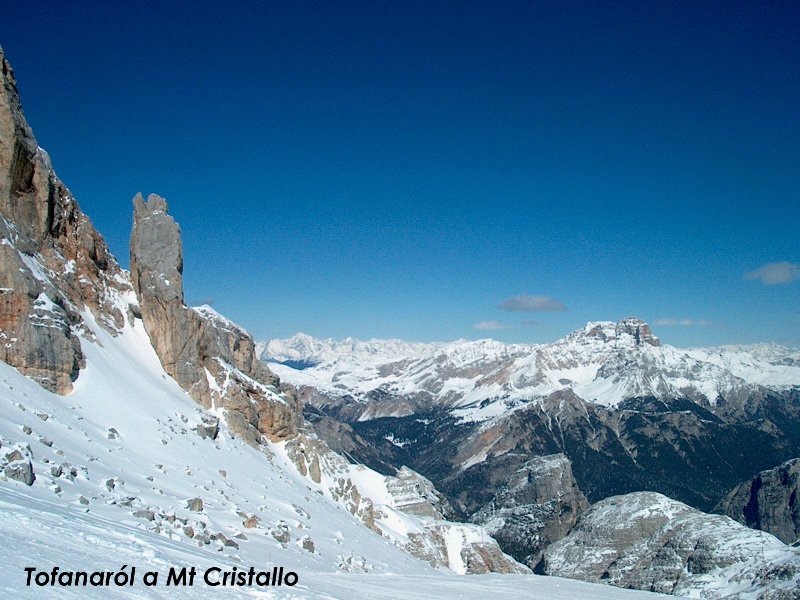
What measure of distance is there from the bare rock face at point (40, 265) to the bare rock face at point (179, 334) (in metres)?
5.00

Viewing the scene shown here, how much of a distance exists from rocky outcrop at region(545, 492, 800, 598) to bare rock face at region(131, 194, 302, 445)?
83745 millimetres

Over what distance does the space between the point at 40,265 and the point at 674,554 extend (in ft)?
476

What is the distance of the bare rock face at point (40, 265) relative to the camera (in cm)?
4694

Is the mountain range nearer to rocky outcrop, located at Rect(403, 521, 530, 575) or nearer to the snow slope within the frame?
the snow slope

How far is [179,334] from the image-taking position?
233 feet

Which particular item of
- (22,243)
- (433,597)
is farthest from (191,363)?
(433,597)

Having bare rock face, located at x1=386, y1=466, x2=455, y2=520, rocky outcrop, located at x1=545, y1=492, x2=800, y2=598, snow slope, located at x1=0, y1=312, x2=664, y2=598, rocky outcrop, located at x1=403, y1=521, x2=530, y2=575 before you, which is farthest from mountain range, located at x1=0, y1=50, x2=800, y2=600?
bare rock face, located at x1=386, y1=466, x2=455, y2=520

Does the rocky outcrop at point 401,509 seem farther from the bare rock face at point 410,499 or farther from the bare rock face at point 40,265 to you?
the bare rock face at point 40,265

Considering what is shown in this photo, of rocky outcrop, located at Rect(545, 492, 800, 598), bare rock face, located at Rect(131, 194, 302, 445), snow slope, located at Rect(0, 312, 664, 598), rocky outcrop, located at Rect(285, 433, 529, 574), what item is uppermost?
bare rock face, located at Rect(131, 194, 302, 445)

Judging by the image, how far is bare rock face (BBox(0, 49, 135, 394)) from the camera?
154 ft

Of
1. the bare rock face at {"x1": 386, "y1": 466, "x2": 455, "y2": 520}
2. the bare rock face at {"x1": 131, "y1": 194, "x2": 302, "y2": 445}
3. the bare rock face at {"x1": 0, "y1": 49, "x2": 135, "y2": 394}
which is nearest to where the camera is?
the bare rock face at {"x1": 0, "y1": 49, "x2": 135, "y2": 394}

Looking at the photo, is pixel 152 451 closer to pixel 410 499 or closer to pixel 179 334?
pixel 179 334

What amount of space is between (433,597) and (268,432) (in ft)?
209

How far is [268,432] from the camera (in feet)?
277
